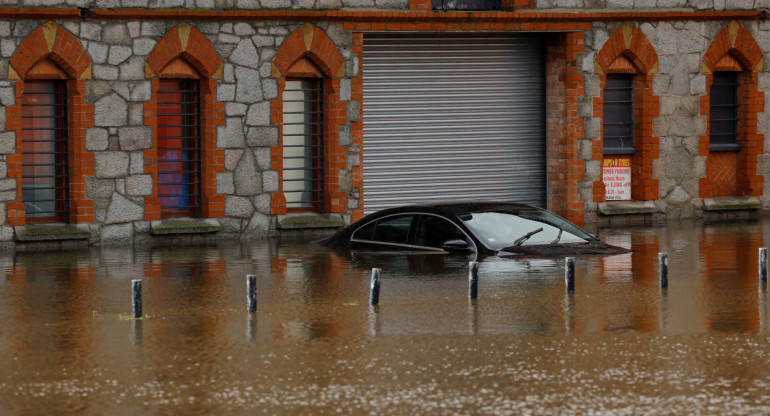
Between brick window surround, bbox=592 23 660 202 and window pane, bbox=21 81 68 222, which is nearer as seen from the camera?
window pane, bbox=21 81 68 222

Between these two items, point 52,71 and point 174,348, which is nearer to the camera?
point 174,348

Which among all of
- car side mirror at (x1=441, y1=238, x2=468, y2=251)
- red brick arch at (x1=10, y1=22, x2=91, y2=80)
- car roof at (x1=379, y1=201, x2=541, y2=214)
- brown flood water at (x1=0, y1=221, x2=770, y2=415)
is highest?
red brick arch at (x1=10, y1=22, x2=91, y2=80)

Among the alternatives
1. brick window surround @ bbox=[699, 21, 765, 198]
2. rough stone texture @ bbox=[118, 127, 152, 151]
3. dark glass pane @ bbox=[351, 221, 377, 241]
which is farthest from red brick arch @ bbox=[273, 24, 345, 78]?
brick window surround @ bbox=[699, 21, 765, 198]

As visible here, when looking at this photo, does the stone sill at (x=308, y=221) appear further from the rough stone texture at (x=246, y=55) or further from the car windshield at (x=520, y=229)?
the car windshield at (x=520, y=229)

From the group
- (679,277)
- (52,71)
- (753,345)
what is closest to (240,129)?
(52,71)

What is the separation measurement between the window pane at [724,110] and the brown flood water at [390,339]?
31.2 feet

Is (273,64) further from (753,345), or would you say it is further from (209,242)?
(753,345)

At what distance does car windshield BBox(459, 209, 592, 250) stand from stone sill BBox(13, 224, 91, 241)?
6790 millimetres

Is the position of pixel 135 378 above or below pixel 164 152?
below

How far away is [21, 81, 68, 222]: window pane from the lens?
2378 cm

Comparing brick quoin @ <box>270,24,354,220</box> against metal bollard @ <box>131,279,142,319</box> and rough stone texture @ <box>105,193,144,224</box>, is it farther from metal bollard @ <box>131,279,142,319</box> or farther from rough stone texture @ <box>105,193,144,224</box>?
metal bollard @ <box>131,279,142,319</box>

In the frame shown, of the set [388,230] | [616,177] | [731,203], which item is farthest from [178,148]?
[731,203]

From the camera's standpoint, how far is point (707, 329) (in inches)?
534

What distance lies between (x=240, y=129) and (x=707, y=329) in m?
12.9
